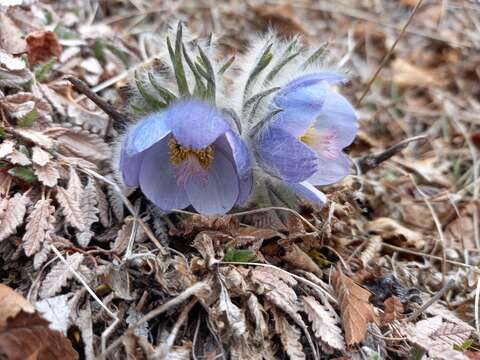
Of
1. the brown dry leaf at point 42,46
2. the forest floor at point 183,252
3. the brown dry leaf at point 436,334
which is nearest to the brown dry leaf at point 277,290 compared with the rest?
the forest floor at point 183,252

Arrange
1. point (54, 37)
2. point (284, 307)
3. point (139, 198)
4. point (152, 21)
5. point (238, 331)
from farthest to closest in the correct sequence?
point (152, 21), point (54, 37), point (139, 198), point (284, 307), point (238, 331)

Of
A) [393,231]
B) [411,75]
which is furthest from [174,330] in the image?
[411,75]

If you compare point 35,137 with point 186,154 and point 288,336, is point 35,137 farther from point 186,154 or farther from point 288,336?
point 288,336

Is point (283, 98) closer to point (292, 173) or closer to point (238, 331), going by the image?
point (292, 173)

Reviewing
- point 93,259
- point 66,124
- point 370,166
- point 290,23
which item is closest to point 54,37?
point 66,124

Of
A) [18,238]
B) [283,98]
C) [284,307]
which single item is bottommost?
[18,238]

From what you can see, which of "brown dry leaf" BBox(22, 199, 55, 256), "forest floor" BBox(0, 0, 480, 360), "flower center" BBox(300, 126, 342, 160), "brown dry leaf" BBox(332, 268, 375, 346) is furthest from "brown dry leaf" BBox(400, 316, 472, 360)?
"brown dry leaf" BBox(22, 199, 55, 256)
